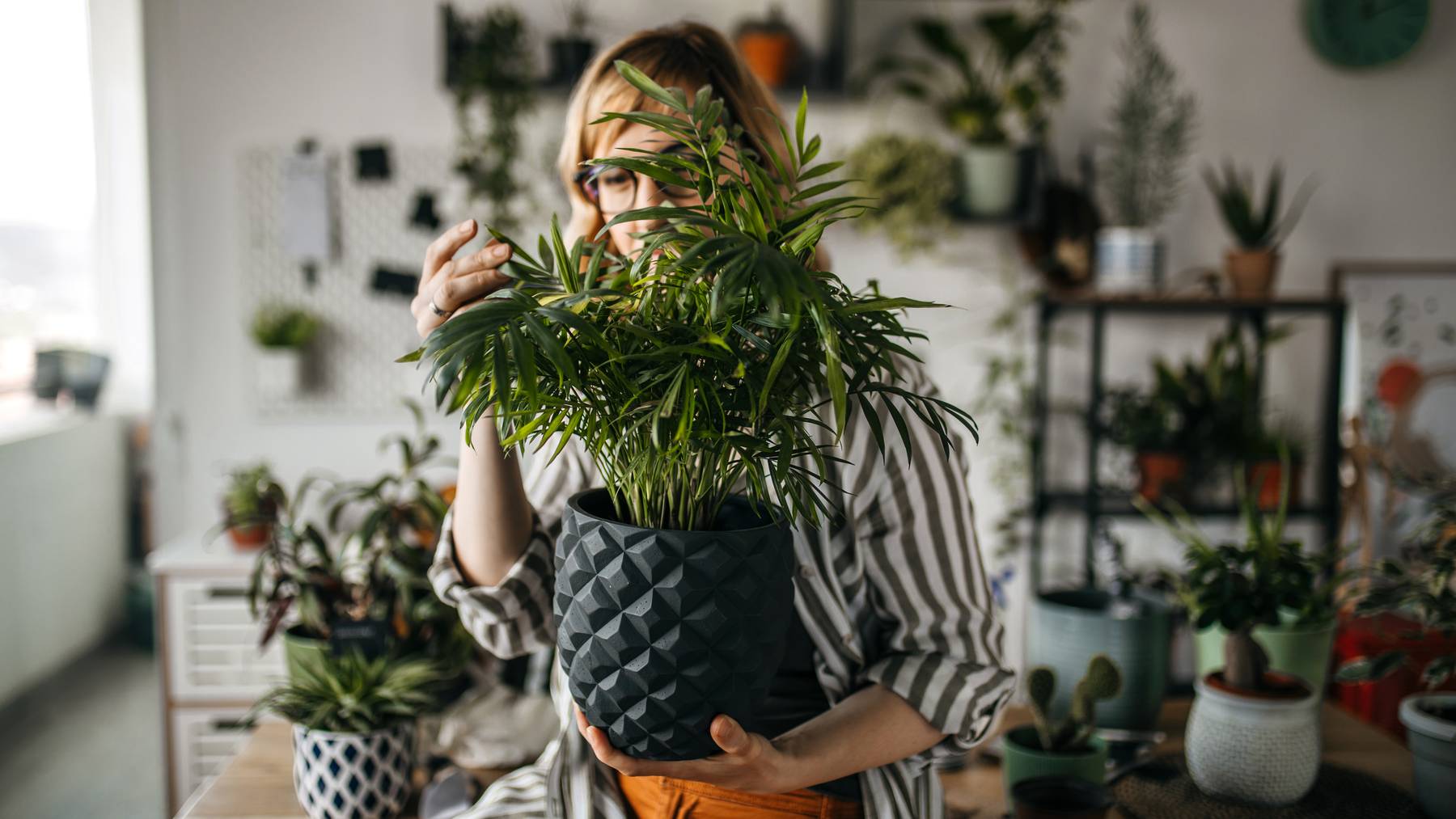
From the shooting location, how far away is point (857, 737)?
35.6 inches

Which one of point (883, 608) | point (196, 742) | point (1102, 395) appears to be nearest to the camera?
point (883, 608)

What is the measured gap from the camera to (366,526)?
4.75 feet

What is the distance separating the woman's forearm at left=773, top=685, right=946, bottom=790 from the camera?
2.80 feet

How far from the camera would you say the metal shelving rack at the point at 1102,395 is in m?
2.65

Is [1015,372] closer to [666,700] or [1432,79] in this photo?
[1432,79]

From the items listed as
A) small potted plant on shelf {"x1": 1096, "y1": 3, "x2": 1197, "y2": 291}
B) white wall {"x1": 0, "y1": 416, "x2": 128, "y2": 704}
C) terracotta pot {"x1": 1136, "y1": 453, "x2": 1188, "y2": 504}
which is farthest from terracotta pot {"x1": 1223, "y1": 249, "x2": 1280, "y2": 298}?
white wall {"x1": 0, "y1": 416, "x2": 128, "y2": 704}

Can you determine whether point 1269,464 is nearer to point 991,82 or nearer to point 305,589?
point 991,82

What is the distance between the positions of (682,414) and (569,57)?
2284 mm

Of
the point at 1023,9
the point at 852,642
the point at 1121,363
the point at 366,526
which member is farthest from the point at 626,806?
the point at 1023,9

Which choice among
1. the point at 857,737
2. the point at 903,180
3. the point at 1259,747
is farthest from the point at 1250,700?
the point at 903,180

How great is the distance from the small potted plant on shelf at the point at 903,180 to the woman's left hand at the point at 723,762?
2.08m

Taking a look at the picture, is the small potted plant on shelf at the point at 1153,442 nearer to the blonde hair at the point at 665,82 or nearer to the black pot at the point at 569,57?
the black pot at the point at 569,57

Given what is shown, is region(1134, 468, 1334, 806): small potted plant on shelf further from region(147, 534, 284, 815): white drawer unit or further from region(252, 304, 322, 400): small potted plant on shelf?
region(252, 304, 322, 400): small potted plant on shelf

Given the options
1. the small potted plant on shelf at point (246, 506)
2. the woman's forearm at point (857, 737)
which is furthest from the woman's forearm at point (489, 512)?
the small potted plant on shelf at point (246, 506)
